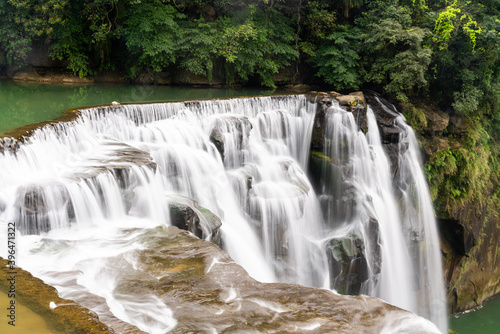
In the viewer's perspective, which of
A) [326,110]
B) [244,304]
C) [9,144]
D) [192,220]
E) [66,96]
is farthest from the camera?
[66,96]

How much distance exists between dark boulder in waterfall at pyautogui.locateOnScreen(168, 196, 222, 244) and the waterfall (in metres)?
0.08

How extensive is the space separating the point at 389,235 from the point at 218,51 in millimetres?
11109

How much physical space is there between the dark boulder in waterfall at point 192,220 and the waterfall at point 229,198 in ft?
0.26

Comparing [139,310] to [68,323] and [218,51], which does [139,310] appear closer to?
[68,323]

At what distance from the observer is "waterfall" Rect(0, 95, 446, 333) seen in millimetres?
6629

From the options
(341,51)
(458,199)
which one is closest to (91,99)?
(341,51)

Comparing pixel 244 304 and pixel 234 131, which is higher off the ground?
pixel 234 131

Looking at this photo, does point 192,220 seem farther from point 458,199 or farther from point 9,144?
point 458,199

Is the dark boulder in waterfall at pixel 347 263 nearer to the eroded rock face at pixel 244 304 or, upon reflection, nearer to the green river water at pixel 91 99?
the green river water at pixel 91 99

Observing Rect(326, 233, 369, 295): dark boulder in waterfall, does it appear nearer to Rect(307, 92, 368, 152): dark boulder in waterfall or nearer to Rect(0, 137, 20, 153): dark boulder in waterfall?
Rect(307, 92, 368, 152): dark boulder in waterfall

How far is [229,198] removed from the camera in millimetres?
11172

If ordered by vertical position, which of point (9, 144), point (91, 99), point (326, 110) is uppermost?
point (91, 99)

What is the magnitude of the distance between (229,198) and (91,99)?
7.52 m

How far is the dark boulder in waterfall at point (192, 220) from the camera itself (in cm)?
802
